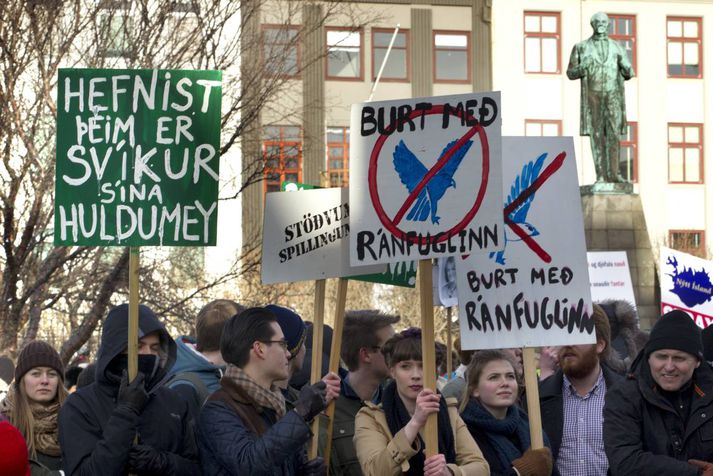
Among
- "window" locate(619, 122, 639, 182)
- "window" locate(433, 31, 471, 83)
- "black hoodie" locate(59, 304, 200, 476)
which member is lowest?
"black hoodie" locate(59, 304, 200, 476)

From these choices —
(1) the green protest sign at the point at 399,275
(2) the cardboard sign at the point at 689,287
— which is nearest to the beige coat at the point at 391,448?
(1) the green protest sign at the point at 399,275

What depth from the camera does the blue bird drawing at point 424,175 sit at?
6.71 meters

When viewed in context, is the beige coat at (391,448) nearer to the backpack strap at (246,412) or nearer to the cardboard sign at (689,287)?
the backpack strap at (246,412)

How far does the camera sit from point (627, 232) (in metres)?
23.0

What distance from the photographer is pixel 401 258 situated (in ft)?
22.0

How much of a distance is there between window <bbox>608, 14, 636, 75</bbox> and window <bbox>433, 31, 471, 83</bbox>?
497 cm

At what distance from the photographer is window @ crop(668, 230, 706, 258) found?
47.3m

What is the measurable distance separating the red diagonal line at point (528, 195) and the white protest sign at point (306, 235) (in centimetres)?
84

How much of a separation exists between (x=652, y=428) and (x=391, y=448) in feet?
4.17

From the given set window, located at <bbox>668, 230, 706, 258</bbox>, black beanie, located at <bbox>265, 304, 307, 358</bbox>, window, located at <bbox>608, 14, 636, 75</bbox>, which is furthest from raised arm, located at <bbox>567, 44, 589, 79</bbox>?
window, located at <bbox>608, 14, 636, 75</bbox>

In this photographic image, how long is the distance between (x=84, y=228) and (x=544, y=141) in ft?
7.79

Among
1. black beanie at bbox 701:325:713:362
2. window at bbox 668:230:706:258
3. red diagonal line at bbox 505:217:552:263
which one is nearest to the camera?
red diagonal line at bbox 505:217:552:263

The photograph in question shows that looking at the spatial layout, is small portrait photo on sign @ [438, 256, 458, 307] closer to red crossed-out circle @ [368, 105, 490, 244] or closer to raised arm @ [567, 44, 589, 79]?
red crossed-out circle @ [368, 105, 490, 244]

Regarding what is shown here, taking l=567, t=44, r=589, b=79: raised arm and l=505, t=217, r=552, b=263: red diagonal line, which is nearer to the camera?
l=505, t=217, r=552, b=263: red diagonal line
